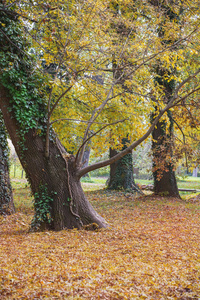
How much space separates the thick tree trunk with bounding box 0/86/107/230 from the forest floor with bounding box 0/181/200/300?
0.27 m

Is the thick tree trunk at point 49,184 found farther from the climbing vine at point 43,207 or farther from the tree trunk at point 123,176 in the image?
the tree trunk at point 123,176

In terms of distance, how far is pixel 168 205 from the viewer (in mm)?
9328

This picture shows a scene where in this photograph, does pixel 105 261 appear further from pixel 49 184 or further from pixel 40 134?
pixel 40 134

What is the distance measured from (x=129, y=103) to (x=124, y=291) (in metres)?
6.35

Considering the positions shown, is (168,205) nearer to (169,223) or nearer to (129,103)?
(169,223)

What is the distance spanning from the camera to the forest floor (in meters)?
3.06

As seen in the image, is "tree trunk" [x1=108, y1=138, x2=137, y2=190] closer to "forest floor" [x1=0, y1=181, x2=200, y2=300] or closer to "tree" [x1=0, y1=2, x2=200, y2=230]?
"forest floor" [x1=0, y1=181, x2=200, y2=300]

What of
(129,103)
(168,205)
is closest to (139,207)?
(168,205)

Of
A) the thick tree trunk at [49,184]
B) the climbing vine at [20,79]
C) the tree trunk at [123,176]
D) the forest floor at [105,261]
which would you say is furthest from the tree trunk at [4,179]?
the tree trunk at [123,176]

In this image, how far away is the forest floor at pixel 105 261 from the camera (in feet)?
10.1

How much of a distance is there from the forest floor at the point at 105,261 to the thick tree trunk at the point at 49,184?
27cm

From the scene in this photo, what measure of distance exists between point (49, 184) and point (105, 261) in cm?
217

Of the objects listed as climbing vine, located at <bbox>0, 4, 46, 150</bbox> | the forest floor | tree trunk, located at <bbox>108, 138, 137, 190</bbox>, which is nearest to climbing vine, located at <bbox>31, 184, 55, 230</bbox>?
the forest floor

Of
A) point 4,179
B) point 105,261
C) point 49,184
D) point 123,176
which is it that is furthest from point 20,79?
point 123,176
